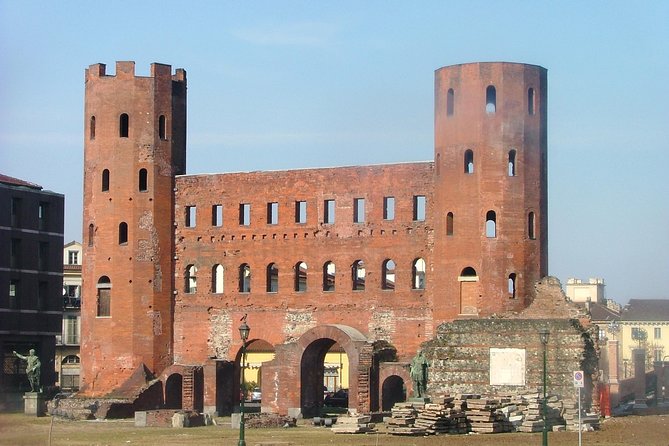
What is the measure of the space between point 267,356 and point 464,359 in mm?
33802

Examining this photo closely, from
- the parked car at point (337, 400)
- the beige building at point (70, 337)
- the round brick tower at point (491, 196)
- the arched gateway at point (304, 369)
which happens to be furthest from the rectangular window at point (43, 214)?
the round brick tower at point (491, 196)

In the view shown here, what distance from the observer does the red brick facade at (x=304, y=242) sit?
177ft

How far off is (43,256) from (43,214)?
7.52 ft

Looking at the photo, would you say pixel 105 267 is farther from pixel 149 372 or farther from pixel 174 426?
pixel 174 426

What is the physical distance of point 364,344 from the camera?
2169 inches

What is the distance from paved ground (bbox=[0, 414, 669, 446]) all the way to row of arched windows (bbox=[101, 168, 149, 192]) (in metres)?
12.6

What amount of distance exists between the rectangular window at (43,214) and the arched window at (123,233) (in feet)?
47.0

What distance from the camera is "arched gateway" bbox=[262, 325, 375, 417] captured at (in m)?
55.3

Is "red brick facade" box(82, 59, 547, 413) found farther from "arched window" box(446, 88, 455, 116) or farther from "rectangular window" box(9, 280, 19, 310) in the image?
"rectangular window" box(9, 280, 19, 310)

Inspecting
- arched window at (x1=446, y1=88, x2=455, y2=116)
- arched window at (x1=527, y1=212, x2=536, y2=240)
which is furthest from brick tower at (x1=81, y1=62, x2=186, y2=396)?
arched window at (x1=527, y1=212, x2=536, y2=240)

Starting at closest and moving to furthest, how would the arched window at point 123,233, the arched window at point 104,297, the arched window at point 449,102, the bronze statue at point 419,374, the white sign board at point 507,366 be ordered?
the bronze statue at point 419,374 → the white sign board at point 507,366 → the arched window at point 449,102 → the arched window at point 123,233 → the arched window at point 104,297

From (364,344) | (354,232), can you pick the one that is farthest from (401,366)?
(354,232)

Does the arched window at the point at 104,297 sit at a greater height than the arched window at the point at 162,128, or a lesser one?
lesser

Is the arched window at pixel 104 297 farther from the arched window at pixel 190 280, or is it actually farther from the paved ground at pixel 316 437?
the paved ground at pixel 316 437
